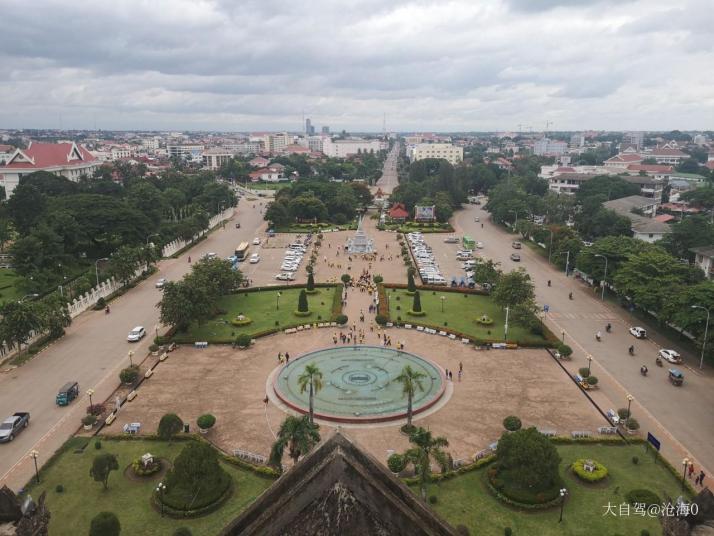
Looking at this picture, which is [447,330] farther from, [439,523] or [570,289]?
[439,523]

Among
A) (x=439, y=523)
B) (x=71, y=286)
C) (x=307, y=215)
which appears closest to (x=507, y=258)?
(x=307, y=215)

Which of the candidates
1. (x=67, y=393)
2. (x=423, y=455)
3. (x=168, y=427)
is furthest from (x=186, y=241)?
(x=423, y=455)

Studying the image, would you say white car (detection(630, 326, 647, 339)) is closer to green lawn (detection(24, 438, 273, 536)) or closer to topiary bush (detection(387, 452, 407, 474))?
topiary bush (detection(387, 452, 407, 474))

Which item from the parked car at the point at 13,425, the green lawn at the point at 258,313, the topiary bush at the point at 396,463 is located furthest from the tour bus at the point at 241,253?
the topiary bush at the point at 396,463

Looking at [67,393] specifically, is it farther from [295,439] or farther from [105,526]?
[295,439]

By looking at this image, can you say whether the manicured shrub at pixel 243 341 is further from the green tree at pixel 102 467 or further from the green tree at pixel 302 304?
the green tree at pixel 102 467

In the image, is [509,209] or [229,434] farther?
[509,209]

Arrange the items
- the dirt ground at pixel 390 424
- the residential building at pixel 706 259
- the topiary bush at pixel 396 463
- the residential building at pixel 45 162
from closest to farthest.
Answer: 1. the topiary bush at pixel 396 463
2. the dirt ground at pixel 390 424
3. the residential building at pixel 706 259
4. the residential building at pixel 45 162
